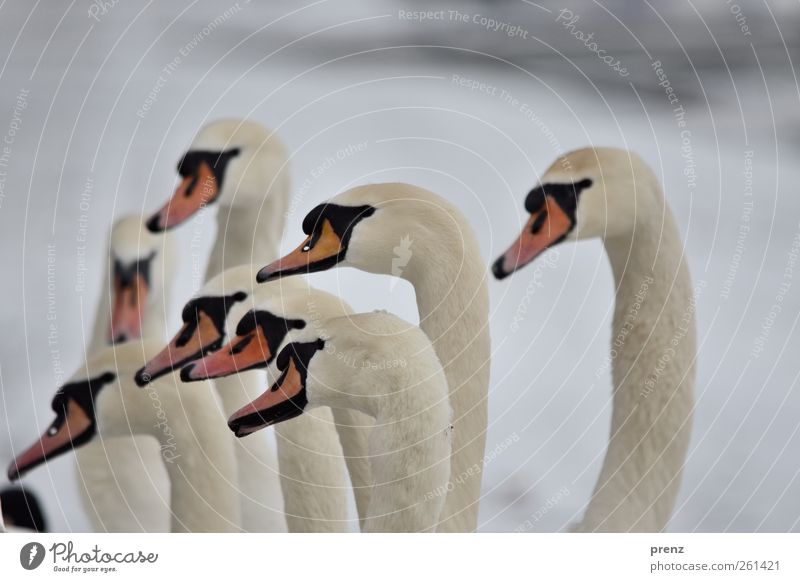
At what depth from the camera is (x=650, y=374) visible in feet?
3.84

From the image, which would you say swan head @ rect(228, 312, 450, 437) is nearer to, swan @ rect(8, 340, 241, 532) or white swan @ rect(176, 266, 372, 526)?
white swan @ rect(176, 266, 372, 526)

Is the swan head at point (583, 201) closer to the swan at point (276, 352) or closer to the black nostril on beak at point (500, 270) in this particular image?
the black nostril on beak at point (500, 270)

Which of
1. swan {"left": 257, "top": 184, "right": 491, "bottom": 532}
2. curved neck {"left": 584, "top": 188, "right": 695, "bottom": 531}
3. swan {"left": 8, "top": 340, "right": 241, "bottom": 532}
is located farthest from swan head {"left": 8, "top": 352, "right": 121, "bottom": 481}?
curved neck {"left": 584, "top": 188, "right": 695, "bottom": 531}

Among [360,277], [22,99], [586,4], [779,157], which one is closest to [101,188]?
[22,99]

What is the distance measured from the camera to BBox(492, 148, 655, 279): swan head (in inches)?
44.3

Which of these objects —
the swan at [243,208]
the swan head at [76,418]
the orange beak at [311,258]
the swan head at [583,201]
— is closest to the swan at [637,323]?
the swan head at [583,201]

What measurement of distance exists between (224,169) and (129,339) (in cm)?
24

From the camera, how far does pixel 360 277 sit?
1164mm

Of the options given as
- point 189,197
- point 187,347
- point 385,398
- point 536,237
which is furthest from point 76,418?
point 536,237

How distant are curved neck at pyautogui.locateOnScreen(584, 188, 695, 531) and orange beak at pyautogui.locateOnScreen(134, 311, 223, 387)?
41 centimetres

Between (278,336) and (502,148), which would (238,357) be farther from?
(502,148)

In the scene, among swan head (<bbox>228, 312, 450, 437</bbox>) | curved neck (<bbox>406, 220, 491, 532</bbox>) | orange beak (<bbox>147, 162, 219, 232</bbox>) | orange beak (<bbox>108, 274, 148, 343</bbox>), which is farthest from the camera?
orange beak (<bbox>108, 274, 148, 343</bbox>)

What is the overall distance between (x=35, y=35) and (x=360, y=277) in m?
0.45
